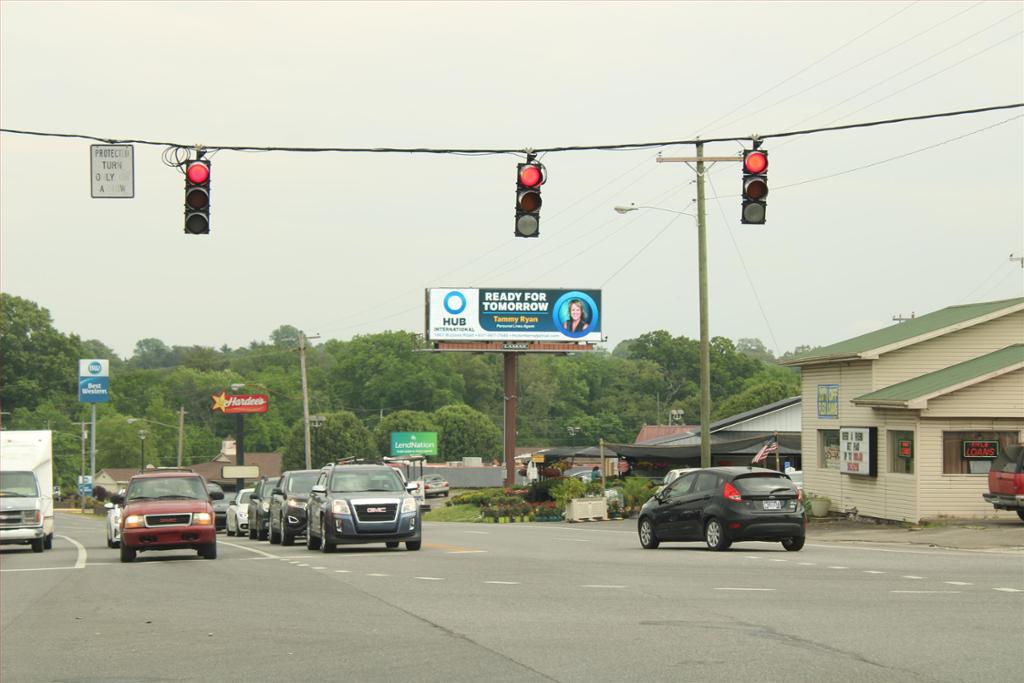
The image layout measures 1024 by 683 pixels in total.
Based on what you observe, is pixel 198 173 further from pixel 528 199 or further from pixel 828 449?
pixel 828 449

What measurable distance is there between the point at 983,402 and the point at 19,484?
23.3 meters

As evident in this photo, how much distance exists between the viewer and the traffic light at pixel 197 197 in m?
20.6

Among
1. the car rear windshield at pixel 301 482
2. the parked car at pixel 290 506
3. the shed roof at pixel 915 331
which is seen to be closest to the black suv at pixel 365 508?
the parked car at pixel 290 506

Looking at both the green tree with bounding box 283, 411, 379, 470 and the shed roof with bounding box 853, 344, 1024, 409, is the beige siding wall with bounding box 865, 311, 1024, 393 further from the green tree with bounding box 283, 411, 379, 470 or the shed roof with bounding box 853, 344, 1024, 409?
the green tree with bounding box 283, 411, 379, 470

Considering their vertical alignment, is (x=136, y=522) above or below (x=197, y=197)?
below

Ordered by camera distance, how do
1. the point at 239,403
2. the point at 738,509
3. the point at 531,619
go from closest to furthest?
the point at 531,619, the point at 738,509, the point at 239,403

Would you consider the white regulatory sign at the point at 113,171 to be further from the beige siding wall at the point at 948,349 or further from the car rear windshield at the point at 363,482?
the beige siding wall at the point at 948,349

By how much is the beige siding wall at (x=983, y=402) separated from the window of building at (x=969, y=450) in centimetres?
59

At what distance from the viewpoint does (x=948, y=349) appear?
37.1 meters

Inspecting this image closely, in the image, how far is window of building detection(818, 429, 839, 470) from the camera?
39.3 meters

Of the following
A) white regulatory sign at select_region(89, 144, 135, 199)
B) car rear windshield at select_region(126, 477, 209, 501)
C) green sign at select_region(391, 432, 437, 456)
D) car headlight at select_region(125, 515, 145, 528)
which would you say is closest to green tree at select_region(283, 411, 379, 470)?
green sign at select_region(391, 432, 437, 456)

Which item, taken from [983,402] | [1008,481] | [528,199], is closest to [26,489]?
[528,199]

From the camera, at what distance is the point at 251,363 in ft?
600

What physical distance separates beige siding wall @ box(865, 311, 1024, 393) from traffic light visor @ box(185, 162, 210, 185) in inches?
842
